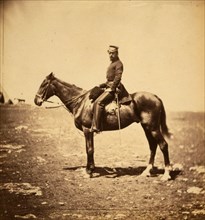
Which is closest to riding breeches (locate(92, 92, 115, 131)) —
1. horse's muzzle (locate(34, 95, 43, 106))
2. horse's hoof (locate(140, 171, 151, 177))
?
horse's muzzle (locate(34, 95, 43, 106))

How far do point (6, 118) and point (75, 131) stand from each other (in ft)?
2.30

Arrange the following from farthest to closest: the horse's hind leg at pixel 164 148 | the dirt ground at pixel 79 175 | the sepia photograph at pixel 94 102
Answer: the horse's hind leg at pixel 164 148
the sepia photograph at pixel 94 102
the dirt ground at pixel 79 175

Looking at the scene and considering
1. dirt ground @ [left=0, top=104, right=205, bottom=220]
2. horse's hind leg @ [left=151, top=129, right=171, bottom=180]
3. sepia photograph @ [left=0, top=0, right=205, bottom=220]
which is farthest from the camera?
horse's hind leg @ [left=151, top=129, right=171, bottom=180]

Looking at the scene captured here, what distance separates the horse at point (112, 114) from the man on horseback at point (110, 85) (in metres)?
0.07

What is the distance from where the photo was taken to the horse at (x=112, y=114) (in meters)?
4.05

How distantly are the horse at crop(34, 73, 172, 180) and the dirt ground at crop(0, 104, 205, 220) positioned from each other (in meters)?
0.07

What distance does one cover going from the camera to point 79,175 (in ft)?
13.2

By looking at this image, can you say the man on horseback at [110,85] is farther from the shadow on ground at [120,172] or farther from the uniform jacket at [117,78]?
Answer: the shadow on ground at [120,172]

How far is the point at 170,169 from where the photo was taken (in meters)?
4.15

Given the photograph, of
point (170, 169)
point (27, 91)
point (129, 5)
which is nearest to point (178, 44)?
point (129, 5)

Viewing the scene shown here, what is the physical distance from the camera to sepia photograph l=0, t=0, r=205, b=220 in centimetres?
398

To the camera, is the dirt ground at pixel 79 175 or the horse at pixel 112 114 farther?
the horse at pixel 112 114

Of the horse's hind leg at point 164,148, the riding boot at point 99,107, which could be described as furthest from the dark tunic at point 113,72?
the horse's hind leg at point 164,148

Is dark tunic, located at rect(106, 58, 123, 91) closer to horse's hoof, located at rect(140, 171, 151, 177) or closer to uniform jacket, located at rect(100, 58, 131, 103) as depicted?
uniform jacket, located at rect(100, 58, 131, 103)
